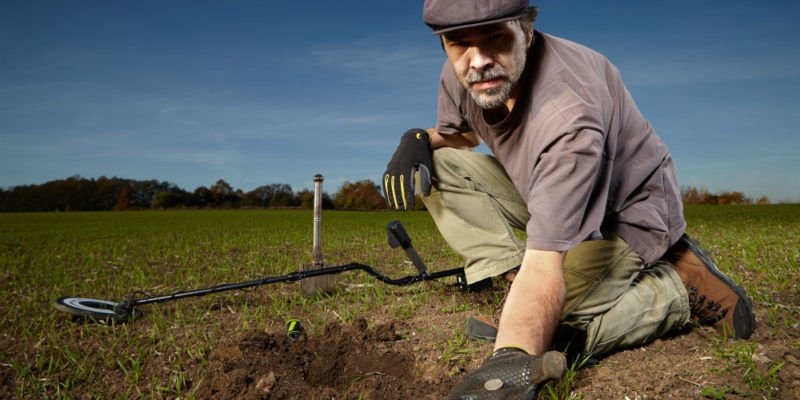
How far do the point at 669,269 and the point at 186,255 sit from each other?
625 cm

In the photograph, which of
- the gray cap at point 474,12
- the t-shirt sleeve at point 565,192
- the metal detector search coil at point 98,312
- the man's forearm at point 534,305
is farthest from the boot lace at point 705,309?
the metal detector search coil at point 98,312

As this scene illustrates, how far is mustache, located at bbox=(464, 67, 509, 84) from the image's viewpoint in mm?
2295

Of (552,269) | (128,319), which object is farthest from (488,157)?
(128,319)

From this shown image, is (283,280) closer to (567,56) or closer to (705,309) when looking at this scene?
(567,56)

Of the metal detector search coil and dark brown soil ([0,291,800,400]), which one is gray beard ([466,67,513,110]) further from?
the metal detector search coil

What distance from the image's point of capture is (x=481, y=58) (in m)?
2.30

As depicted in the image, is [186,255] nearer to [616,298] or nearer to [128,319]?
[128,319]

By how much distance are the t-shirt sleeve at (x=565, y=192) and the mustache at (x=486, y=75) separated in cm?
42

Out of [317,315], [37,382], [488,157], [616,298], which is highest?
[488,157]

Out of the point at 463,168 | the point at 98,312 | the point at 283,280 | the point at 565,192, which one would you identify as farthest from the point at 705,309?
the point at 98,312

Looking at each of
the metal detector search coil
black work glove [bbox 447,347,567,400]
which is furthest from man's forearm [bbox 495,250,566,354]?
the metal detector search coil

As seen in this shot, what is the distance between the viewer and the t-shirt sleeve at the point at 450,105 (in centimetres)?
310

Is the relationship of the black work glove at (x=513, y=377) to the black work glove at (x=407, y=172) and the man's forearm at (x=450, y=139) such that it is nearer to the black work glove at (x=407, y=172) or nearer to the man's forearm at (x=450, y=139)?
the black work glove at (x=407, y=172)

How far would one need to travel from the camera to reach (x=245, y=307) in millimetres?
3779
